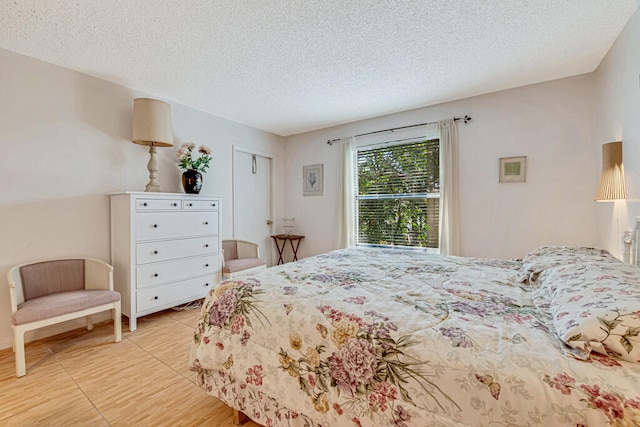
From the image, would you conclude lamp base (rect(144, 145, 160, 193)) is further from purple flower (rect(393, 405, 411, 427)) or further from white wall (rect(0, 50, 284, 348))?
purple flower (rect(393, 405, 411, 427))

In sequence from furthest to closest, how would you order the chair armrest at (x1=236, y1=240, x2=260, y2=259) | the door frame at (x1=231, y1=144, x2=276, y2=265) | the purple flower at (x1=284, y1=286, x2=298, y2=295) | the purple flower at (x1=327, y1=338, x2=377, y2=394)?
the door frame at (x1=231, y1=144, x2=276, y2=265) → the chair armrest at (x1=236, y1=240, x2=260, y2=259) → the purple flower at (x1=284, y1=286, x2=298, y2=295) → the purple flower at (x1=327, y1=338, x2=377, y2=394)

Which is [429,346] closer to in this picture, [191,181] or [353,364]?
[353,364]

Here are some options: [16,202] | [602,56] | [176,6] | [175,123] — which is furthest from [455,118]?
[16,202]

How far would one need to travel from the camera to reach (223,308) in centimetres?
147

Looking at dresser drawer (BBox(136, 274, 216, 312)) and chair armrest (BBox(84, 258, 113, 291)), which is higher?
chair armrest (BBox(84, 258, 113, 291))

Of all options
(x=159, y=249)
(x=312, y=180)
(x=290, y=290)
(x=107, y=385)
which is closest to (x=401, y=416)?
(x=290, y=290)

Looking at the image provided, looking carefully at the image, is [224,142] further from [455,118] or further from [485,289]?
[485,289]

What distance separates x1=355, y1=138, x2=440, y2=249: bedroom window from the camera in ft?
11.8

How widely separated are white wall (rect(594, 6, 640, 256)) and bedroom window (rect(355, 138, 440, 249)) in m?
1.47

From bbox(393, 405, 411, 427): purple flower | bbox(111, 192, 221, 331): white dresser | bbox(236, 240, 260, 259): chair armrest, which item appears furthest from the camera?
bbox(236, 240, 260, 259): chair armrest

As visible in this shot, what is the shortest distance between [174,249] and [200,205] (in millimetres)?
551

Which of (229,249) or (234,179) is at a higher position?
(234,179)

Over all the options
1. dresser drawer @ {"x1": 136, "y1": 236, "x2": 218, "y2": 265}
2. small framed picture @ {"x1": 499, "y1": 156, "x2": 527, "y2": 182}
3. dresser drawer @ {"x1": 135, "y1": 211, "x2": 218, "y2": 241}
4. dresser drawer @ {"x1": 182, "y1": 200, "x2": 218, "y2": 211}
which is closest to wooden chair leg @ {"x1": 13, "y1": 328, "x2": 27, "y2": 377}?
dresser drawer @ {"x1": 136, "y1": 236, "x2": 218, "y2": 265}

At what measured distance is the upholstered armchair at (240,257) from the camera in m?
3.43
